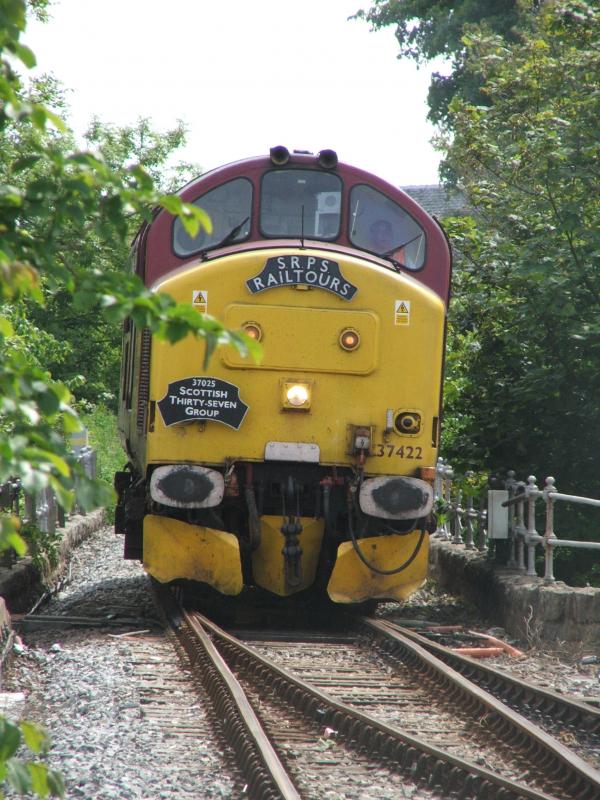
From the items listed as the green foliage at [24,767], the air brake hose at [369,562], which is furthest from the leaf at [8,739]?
the air brake hose at [369,562]

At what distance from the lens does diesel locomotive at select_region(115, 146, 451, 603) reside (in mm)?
9367

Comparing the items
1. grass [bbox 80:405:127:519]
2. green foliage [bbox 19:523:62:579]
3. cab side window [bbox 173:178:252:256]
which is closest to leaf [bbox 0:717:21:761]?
cab side window [bbox 173:178:252:256]

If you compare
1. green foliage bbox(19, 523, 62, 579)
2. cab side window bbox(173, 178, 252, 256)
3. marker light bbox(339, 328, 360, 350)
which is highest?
cab side window bbox(173, 178, 252, 256)

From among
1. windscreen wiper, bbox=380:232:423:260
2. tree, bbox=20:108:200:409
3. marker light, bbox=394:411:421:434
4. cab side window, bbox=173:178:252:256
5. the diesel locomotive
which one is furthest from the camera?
tree, bbox=20:108:200:409

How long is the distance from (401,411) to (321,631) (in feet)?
6.89

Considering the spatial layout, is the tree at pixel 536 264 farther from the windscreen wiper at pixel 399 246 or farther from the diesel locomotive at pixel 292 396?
the diesel locomotive at pixel 292 396

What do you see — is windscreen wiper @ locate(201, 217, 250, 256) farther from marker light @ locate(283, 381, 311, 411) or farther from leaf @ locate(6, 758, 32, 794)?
leaf @ locate(6, 758, 32, 794)

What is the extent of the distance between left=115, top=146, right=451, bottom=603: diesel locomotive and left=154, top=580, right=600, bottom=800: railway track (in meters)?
0.79

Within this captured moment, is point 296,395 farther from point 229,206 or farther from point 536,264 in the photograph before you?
point 536,264

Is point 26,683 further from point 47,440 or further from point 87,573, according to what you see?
point 87,573

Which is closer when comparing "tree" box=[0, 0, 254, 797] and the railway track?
"tree" box=[0, 0, 254, 797]

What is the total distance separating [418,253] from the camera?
10.2 m

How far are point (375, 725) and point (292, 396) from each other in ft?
12.1

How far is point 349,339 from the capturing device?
9.51m
